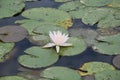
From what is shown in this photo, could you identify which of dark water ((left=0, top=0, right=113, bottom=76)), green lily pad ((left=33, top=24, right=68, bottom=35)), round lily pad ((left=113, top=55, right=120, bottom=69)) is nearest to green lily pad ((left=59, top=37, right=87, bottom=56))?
dark water ((left=0, top=0, right=113, bottom=76))

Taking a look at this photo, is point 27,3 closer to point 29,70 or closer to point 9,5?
point 9,5

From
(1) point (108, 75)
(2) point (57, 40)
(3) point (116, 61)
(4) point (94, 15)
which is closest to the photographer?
(1) point (108, 75)

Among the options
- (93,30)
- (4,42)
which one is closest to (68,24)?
(93,30)

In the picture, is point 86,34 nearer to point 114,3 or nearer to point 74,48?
point 74,48

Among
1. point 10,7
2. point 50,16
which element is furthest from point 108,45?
point 10,7

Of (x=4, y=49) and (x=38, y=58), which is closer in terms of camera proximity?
(x=38, y=58)

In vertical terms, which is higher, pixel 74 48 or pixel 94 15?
pixel 94 15
